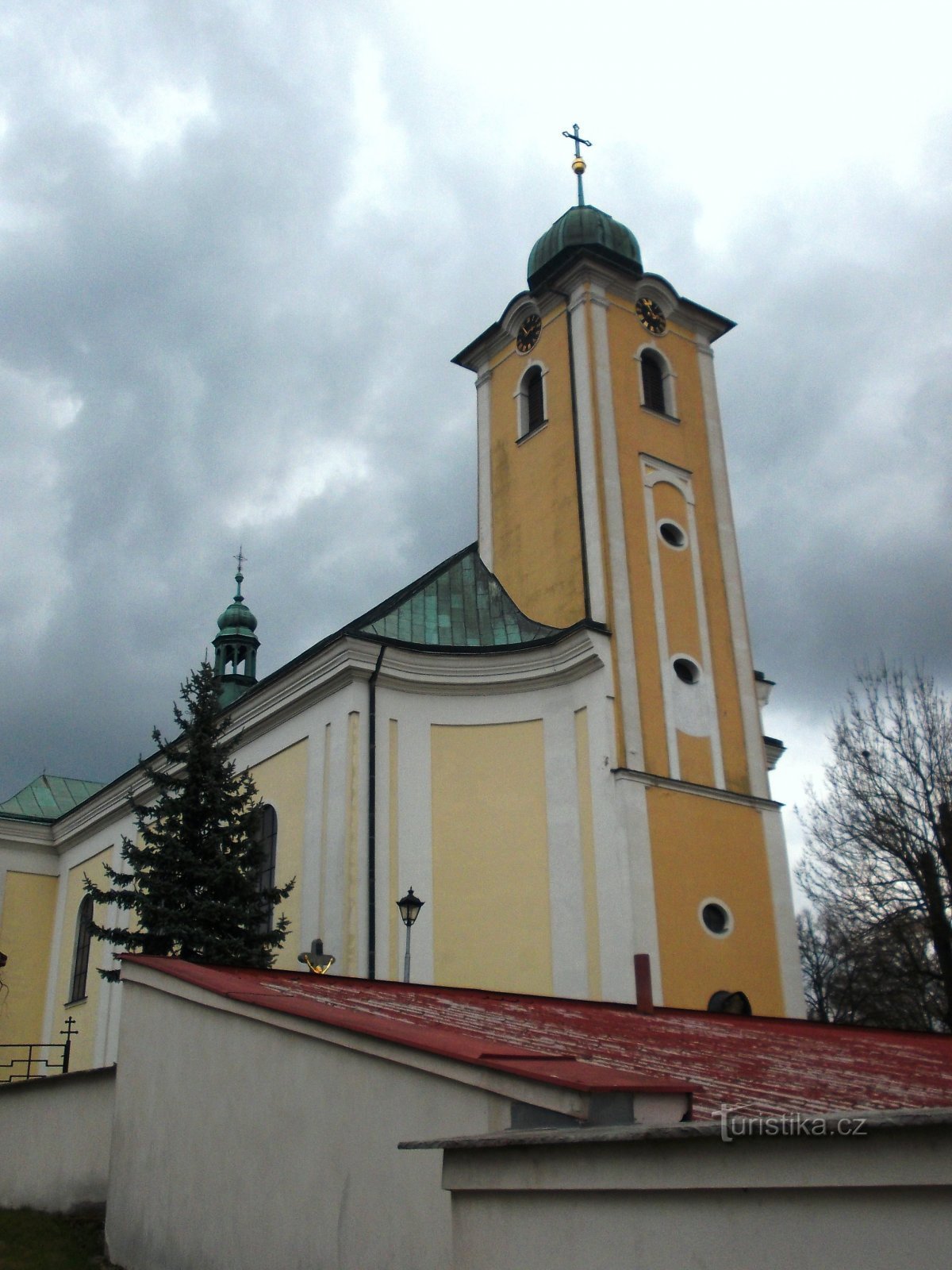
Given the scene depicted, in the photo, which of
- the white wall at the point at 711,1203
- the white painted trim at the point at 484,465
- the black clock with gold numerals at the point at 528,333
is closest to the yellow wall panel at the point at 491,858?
the white painted trim at the point at 484,465

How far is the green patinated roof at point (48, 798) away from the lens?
34.3m

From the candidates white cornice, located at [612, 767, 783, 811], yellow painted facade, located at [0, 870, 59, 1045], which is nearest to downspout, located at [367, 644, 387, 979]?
white cornice, located at [612, 767, 783, 811]

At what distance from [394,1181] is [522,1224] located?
1363mm

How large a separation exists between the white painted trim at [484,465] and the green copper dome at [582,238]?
89.6 inches

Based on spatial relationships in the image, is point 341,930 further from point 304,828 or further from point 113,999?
point 113,999

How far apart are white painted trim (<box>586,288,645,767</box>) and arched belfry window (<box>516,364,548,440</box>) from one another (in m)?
1.50

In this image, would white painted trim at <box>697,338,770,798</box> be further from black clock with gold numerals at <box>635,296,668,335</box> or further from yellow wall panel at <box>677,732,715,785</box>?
black clock with gold numerals at <box>635,296,668,335</box>

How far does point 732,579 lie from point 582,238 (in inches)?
302

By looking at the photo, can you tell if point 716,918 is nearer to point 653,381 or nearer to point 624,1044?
point 653,381

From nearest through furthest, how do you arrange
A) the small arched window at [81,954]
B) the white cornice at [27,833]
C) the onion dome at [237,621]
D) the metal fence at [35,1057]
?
the metal fence at [35,1057], the small arched window at [81,954], the white cornice at [27,833], the onion dome at [237,621]

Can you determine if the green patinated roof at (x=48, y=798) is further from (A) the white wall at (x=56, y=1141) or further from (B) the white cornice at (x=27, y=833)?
(A) the white wall at (x=56, y=1141)

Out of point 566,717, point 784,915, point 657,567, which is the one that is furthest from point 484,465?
point 784,915

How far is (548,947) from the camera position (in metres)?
18.1

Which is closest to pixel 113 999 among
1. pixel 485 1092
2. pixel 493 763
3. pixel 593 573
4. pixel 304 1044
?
pixel 493 763
